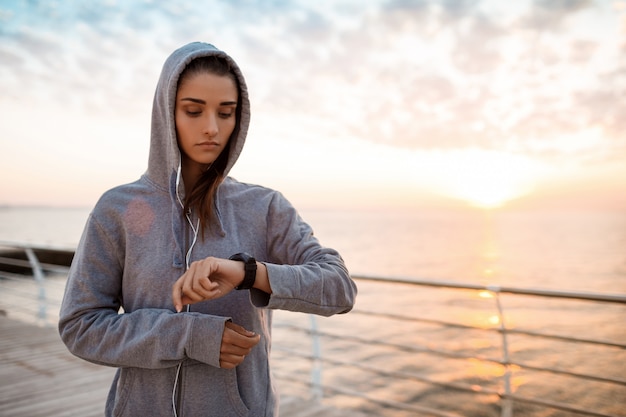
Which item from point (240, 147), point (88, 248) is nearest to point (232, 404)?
point (88, 248)

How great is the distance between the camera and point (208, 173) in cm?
114

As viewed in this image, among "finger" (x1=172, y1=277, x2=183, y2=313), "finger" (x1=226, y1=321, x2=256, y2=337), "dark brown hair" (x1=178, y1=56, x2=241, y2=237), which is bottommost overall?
"finger" (x1=226, y1=321, x2=256, y2=337)

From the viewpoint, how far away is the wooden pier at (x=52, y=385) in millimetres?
2859

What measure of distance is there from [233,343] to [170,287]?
0.69 ft

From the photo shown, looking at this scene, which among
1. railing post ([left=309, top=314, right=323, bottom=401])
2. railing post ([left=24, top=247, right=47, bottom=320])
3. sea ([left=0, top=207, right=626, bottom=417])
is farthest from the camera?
sea ([left=0, top=207, right=626, bottom=417])

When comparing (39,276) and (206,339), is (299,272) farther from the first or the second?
(39,276)

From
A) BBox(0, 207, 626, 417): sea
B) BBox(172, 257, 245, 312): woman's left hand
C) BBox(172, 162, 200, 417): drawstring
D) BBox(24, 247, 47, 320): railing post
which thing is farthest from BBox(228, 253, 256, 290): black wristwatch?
BBox(24, 247, 47, 320): railing post

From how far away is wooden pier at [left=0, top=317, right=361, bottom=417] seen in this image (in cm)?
286

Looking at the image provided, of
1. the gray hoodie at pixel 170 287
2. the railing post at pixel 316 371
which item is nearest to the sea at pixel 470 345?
the railing post at pixel 316 371

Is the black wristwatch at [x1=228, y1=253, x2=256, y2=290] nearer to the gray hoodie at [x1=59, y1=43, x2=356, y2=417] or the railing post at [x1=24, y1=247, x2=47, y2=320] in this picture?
the gray hoodie at [x1=59, y1=43, x2=356, y2=417]

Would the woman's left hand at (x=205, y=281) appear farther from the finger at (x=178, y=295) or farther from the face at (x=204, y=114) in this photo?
the face at (x=204, y=114)

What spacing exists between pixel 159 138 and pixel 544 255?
1393 inches

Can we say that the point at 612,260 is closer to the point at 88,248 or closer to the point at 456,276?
the point at 456,276

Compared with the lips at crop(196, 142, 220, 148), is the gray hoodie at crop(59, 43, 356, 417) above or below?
below
